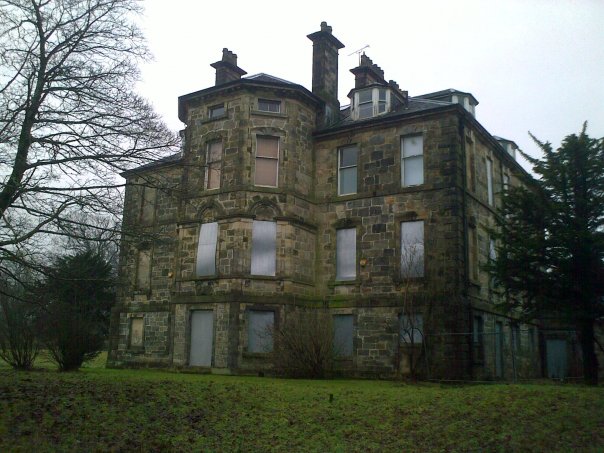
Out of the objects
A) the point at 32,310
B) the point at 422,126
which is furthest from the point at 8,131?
the point at 422,126

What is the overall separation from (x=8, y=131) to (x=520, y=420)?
10987 millimetres

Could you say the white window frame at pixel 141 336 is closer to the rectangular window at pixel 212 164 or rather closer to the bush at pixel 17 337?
the rectangular window at pixel 212 164

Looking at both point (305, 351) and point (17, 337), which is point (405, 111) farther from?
point (17, 337)

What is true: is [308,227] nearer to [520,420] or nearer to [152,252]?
[152,252]

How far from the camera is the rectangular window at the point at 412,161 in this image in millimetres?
24188

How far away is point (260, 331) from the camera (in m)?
23.2

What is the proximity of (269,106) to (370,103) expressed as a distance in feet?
14.4

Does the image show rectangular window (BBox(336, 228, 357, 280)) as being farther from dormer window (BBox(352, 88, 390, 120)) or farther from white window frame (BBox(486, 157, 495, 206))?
white window frame (BBox(486, 157, 495, 206))

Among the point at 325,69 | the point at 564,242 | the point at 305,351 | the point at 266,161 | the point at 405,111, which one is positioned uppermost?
the point at 325,69

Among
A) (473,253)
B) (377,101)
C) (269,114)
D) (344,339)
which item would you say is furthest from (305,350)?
(377,101)

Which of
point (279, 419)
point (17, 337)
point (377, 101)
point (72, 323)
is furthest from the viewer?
point (377, 101)

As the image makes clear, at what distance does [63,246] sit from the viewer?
13.3 meters

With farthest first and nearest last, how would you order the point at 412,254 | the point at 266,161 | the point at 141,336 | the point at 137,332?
the point at 137,332 < the point at 141,336 < the point at 266,161 < the point at 412,254

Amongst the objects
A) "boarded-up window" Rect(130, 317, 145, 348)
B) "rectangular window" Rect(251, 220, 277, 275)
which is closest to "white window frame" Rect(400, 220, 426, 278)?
"rectangular window" Rect(251, 220, 277, 275)
